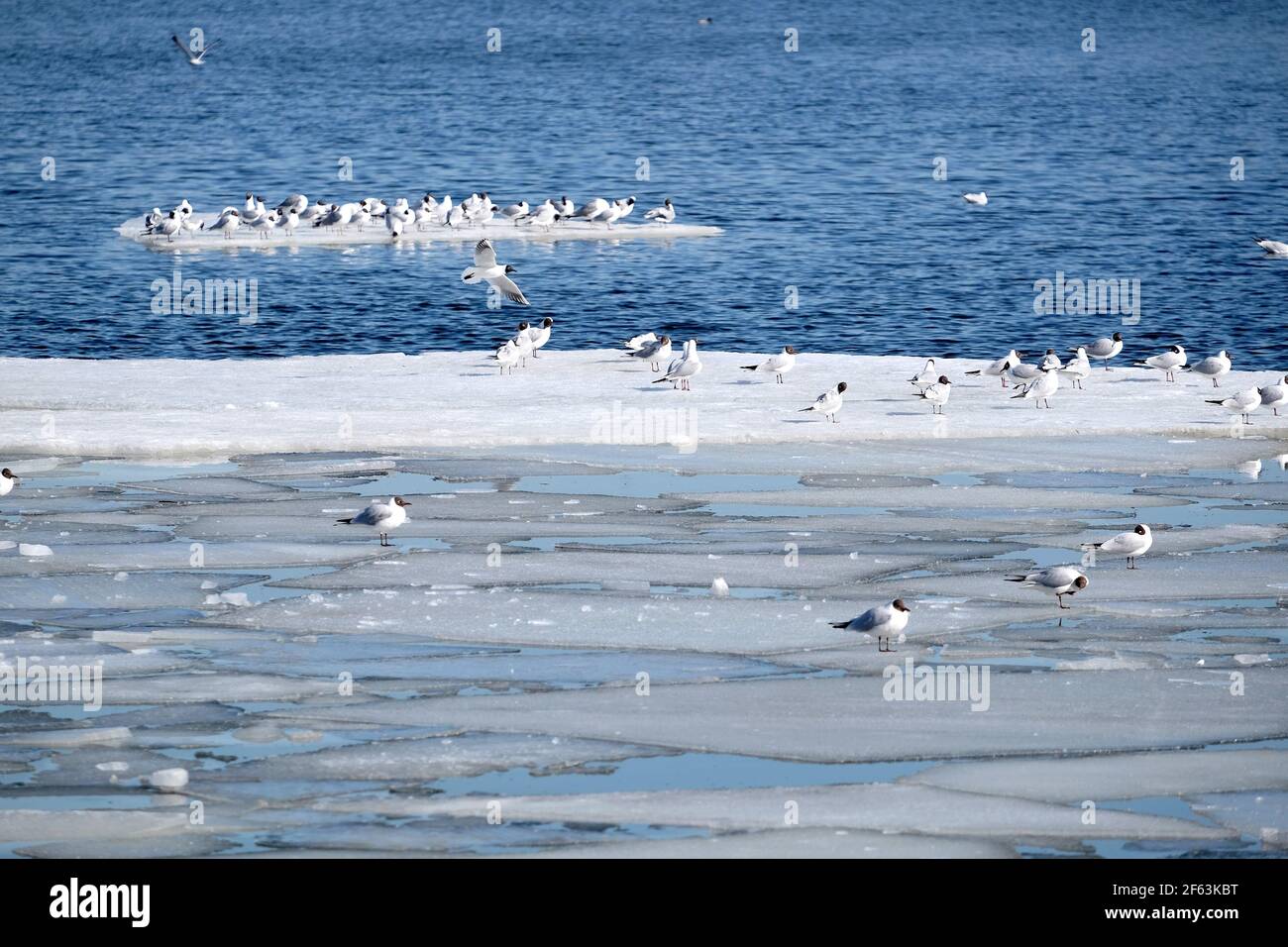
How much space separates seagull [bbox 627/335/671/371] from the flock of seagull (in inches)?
733

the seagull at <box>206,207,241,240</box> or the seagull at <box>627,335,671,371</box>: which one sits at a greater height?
the seagull at <box>206,207,241,240</box>

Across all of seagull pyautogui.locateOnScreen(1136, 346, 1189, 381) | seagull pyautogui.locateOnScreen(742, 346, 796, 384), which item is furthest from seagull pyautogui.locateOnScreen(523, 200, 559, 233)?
seagull pyautogui.locateOnScreen(1136, 346, 1189, 381)

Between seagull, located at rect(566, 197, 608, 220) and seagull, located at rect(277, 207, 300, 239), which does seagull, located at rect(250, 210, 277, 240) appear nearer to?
seagull, located at rect(277, 207, 300, 239)

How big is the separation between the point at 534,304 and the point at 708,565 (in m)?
21.1

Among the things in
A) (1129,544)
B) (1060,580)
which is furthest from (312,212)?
(1060,580)

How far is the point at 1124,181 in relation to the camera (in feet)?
182

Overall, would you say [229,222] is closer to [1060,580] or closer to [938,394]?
[938,394]

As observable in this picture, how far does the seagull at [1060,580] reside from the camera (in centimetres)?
1359

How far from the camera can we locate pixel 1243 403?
20281mm

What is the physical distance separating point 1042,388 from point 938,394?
1.35 m

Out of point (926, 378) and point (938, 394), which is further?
point (926, 378)

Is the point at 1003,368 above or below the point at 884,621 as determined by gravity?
above

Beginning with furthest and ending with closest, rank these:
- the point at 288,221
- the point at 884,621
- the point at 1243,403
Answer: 1. the point at 288,221
2. the point at 1243,403
3. the point at 884,621

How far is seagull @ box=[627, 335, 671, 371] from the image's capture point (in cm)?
2336
